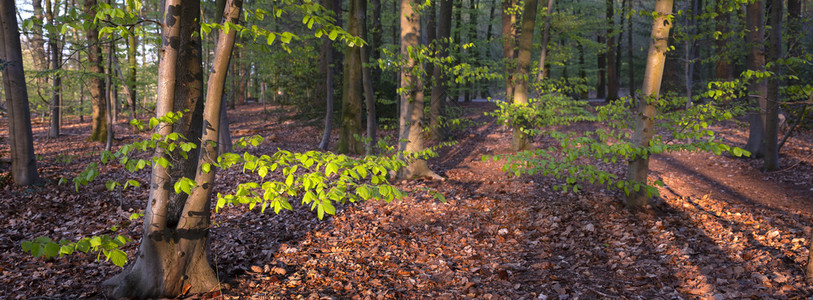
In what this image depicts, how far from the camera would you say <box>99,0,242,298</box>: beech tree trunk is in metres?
3.64

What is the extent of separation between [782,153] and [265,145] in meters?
15.7

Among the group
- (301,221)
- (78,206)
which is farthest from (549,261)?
(78,206)

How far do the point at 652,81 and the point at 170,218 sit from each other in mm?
6656

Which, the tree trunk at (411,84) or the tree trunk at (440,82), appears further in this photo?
the tree trunk at (440,82)

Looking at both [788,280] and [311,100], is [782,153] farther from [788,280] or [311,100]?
[311,100]

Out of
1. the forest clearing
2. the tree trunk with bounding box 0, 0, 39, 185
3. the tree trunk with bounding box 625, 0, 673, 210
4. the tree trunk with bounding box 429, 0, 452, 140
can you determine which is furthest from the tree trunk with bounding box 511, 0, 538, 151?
the tree trunk with bounding box 0, 0, 39, 185

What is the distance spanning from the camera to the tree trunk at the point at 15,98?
299 inches

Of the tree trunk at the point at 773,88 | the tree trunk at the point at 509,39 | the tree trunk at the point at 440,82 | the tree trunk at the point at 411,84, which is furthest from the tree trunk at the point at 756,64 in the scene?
the tree trunk at the point at 440,82

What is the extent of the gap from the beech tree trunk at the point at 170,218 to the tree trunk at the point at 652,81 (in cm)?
554

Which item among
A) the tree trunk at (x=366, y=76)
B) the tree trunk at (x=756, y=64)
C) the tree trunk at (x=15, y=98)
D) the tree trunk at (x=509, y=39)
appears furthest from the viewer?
the tree trunk at (x=509, y=39)

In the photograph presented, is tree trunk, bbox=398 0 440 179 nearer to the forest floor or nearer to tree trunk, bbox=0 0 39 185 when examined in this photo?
the forest floor

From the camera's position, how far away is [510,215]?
278 inches

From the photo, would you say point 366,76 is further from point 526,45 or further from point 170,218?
point 170,218

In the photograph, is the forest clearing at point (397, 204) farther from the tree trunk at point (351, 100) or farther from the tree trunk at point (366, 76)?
the tree trunk at point (351, 100)
